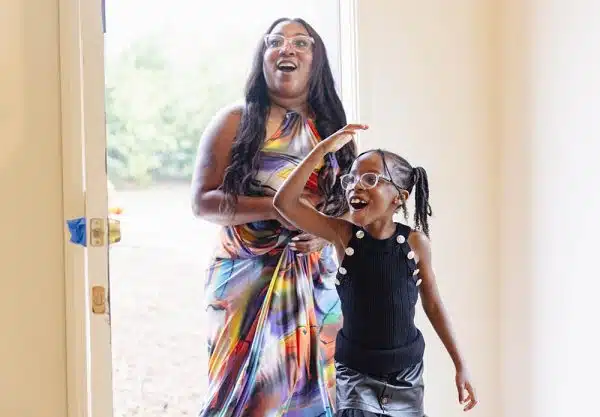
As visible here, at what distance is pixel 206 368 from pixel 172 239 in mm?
276

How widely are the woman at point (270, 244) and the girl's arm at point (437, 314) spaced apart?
178 mm

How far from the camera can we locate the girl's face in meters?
1.24

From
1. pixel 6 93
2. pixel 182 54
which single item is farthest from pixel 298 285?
pixel 6 93

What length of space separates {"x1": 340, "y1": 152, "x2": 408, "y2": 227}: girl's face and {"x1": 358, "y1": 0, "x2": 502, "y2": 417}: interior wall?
0.92ft

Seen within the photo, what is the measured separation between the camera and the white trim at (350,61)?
1.53 metres

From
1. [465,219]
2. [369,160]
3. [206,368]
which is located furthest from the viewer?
[465,219]

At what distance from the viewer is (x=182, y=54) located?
1.50 metres

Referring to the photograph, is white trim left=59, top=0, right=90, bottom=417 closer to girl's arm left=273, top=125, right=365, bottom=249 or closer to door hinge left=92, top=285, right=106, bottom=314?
door hinge left=92, top=285, right=106, bottom=314

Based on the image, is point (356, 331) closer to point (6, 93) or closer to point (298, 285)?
point (298, 285)

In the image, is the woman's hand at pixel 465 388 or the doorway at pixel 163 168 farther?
the doorway at pixel 163 168

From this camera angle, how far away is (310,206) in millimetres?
1324

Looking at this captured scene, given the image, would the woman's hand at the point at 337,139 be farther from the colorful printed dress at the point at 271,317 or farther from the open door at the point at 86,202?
the open door at the point at 86,202

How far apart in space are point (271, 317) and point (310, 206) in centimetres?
22

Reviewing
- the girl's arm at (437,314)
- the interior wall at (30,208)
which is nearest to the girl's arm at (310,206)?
the girl's arm at (437,314)
